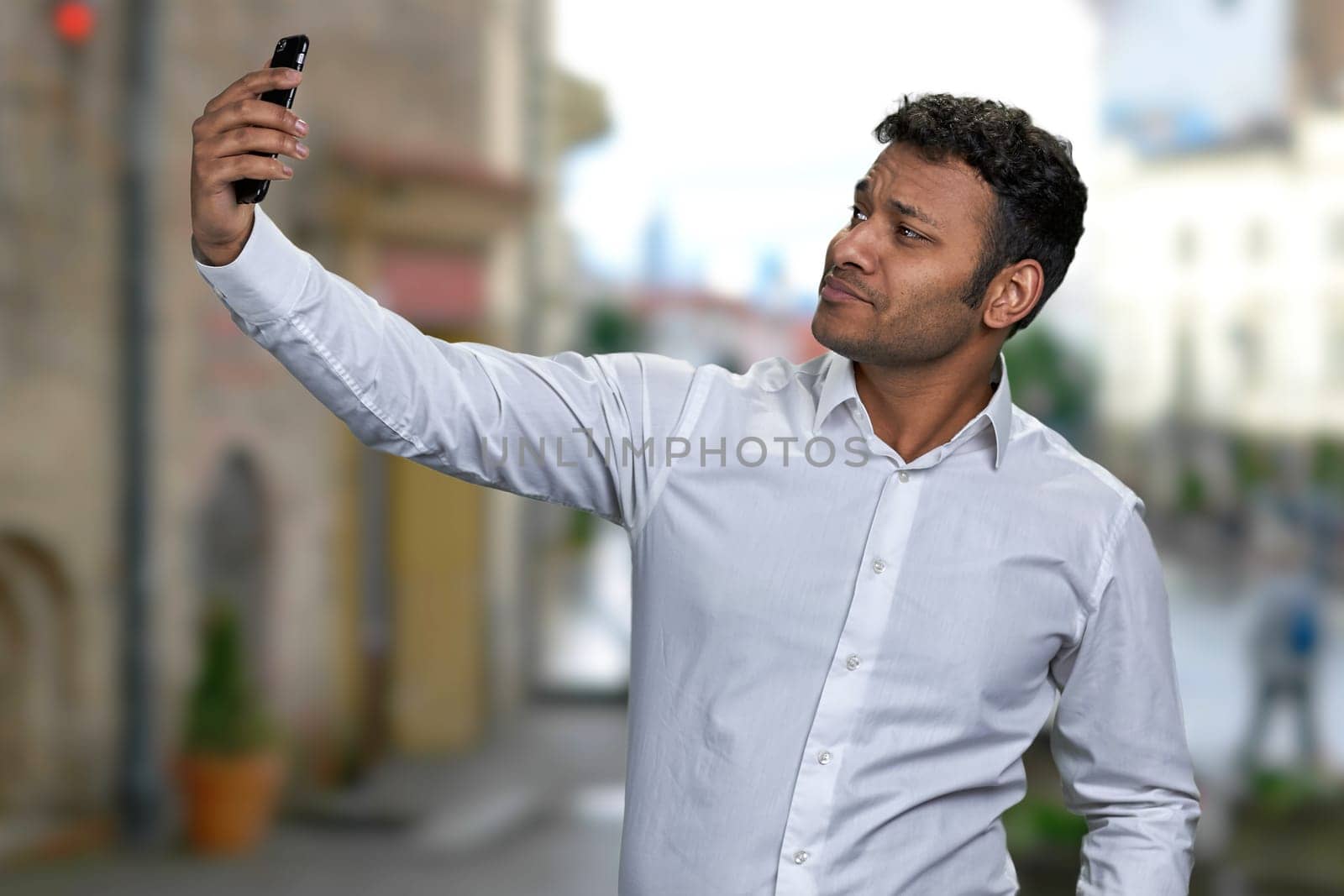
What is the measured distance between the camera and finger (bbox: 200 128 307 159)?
33.1 inches

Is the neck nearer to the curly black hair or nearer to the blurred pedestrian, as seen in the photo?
the curly black hair

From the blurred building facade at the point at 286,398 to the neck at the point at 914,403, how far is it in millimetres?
2289

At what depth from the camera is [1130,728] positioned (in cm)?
115

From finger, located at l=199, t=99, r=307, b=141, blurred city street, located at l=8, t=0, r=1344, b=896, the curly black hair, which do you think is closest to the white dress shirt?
the curly black hair

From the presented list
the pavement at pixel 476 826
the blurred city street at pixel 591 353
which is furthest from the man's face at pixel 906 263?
the pavement at pixel 476 826

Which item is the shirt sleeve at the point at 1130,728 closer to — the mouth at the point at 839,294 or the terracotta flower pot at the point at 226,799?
the mouth at the point at 839,294

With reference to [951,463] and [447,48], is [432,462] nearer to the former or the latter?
[951,463]

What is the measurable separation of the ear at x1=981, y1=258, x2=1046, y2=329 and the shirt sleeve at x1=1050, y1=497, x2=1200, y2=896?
18cm

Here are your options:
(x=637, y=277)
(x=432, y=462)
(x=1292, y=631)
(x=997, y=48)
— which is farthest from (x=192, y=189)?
(x=1292, y=631)

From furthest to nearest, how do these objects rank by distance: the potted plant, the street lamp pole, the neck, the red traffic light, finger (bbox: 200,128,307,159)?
1. the potted plant
2. the street lamp pole
3. the red traffic light
4. the neck
5. finger (bbox: 200,128,307,159)

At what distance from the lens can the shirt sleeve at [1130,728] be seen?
113cm

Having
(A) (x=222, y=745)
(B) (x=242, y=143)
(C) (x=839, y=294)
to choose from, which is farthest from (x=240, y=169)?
(A) (x=222, y=745)

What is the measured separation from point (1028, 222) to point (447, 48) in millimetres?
2582

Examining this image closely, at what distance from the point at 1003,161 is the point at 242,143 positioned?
1.92 feet
